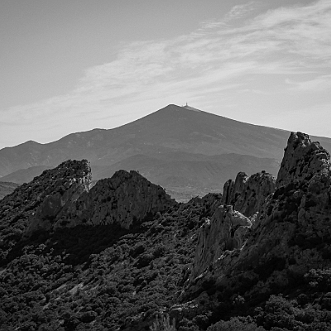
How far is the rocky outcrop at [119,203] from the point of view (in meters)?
72.9

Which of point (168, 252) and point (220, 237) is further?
point (168, 252)

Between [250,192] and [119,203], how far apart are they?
78.4 feet

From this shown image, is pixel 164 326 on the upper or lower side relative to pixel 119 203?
lower

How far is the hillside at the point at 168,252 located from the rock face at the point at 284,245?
0.23 feet

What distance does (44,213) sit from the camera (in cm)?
7794

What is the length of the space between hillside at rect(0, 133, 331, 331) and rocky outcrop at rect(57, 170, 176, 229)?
145 mm

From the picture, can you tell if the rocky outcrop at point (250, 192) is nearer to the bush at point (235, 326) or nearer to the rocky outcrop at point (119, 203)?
the rocky outcrop at point (119, 203)

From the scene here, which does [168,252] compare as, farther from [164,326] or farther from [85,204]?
[164,326]

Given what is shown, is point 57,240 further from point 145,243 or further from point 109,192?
point 145,243

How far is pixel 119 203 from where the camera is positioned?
7412 centimetres

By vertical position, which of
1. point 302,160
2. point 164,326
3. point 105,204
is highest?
point 302,160

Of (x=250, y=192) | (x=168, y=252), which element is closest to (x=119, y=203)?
(x=168, y=252)

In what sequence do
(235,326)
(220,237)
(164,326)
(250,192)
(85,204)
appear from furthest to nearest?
1. (85,204)
2. (250,192)
3. (220,237)
4. (164,326)
5. (235,326)

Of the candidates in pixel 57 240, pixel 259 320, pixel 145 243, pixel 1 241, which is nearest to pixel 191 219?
pixel 145 243
